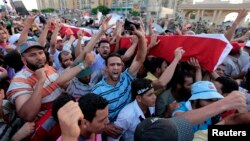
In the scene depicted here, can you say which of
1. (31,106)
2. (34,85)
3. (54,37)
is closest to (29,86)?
(34,85)

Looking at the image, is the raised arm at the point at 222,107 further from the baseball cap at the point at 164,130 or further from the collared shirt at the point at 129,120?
the collared shirt at the point at 129,120

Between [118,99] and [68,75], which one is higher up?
[68,75]

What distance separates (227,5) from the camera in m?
61.9

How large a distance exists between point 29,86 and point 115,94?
2.99ft

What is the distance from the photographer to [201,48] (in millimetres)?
3135

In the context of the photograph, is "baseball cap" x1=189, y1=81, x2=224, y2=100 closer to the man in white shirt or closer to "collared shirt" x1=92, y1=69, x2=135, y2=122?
the man in white shirt

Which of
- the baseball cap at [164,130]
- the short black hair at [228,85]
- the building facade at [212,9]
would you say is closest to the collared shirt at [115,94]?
the short black hair at [228,85]

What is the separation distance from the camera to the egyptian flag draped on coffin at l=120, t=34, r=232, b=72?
293 centimetres

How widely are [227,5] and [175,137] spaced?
223ft

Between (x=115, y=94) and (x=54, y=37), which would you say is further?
(x=54, y=37)

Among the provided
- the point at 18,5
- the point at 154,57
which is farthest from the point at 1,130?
the point at 18,5

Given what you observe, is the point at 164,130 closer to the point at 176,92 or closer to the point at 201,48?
the point at 176,92

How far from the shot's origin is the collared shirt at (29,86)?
2.30 meters

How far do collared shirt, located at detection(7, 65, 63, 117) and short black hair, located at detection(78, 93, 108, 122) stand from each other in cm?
69
